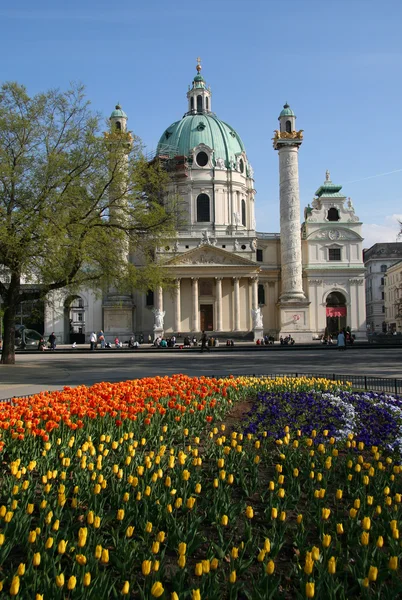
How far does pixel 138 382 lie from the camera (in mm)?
13875

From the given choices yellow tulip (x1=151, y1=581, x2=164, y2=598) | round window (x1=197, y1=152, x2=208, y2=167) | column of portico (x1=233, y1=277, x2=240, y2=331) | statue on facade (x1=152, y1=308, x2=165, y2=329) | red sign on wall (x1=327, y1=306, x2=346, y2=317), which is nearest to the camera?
yellow tulip (x1=151, y1=581, x2=164, y2=598)

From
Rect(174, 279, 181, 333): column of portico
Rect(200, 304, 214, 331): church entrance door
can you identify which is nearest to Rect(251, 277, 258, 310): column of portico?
Rect(200, 304, 214, 331): church entrance door

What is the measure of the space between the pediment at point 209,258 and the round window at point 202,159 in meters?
15.2

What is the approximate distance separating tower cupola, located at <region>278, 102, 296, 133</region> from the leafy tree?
4064 cm

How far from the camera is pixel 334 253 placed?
240 feet

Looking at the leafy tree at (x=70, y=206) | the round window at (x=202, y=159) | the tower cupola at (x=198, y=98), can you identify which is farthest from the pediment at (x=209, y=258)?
the leafy tree at (x=70, y=206)

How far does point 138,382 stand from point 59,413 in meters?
4.73

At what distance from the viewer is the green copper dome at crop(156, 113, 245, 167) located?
→ 76.5 m

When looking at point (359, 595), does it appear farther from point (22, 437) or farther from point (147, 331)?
point (147, 331)

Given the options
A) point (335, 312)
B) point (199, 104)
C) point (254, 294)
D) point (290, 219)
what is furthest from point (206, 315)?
point (199, 104)

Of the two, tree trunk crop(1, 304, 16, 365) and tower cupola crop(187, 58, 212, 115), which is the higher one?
tower cupola crop(187, 58, 212, 115)

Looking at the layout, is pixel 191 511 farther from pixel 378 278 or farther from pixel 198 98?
pixel 378 278

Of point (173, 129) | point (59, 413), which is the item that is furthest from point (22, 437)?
point (173, 129)

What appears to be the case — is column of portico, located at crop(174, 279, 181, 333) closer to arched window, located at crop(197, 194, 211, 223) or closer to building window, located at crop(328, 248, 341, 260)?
arched window, located at crop(197, 194, 211, 223)
